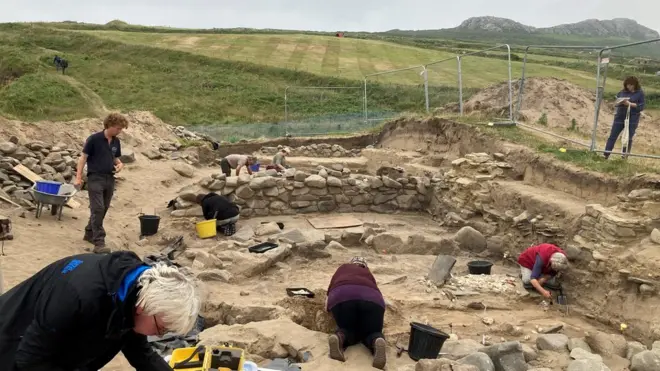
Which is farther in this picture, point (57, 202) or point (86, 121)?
point (86, 121)

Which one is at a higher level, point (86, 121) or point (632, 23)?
point (632, 23)

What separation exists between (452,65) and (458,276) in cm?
1815

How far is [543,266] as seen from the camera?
749 cm

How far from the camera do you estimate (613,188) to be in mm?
8414

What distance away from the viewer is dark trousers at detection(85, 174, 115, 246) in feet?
24.6

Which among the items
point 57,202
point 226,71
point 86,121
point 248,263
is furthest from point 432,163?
point 226,71

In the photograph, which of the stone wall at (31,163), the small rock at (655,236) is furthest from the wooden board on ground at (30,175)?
the small rock at (655,236)

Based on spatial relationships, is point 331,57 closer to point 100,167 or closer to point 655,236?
point 100,167

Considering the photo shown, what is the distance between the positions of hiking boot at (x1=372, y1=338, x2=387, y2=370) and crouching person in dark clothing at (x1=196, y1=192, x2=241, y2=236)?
544cm

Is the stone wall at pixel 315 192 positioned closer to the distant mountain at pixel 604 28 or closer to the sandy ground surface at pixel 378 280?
the sandy ground surface at pixel 378 280

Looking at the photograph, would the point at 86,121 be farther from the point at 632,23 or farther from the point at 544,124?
the point at 632,23

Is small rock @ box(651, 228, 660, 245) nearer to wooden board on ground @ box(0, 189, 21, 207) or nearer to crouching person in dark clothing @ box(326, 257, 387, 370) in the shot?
crouching person in dark clothing @ box(326, 257, 387, 370)

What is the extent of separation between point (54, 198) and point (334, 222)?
5.21 meters

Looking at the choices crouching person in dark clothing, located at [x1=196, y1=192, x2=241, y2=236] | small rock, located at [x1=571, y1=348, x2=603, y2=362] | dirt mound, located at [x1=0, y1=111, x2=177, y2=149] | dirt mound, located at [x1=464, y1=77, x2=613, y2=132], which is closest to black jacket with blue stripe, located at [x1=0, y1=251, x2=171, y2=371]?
small rock, located at [x1=571, y1=348, x2=603, y2=362]
